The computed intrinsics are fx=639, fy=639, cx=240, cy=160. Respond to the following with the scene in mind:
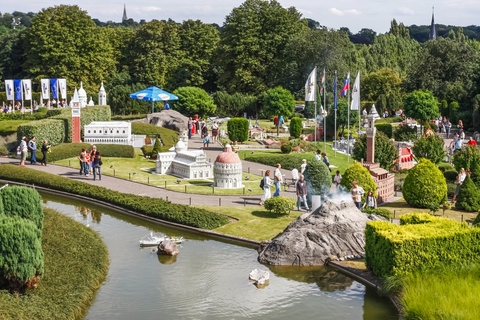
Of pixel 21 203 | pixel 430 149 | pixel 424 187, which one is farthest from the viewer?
pixel 430 149

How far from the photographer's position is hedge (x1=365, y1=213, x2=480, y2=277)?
17.7 meters

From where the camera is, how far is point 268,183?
26.8 m

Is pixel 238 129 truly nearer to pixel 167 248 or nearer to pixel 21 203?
pixel 167 248

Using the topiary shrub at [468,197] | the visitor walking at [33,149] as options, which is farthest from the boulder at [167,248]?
the visitor walking at [33,149]

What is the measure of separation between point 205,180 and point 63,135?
40.5 feet

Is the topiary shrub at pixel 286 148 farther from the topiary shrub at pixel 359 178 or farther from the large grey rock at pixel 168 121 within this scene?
the topiary shrub at pixel 359 178

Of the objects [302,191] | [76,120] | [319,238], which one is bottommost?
[319,238]

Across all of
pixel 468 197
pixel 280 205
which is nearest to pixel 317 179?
pixel 280 205

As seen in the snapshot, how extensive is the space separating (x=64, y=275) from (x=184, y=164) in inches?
598

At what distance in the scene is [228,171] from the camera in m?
30.3

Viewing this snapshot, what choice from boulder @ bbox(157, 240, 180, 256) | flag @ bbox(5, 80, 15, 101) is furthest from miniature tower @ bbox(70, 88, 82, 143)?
boulder @ bbox(157, 240, 180, 256)

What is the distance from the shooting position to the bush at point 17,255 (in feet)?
52.2

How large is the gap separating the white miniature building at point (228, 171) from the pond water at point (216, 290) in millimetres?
7774

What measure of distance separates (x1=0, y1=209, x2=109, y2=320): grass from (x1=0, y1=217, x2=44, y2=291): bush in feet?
1.32
